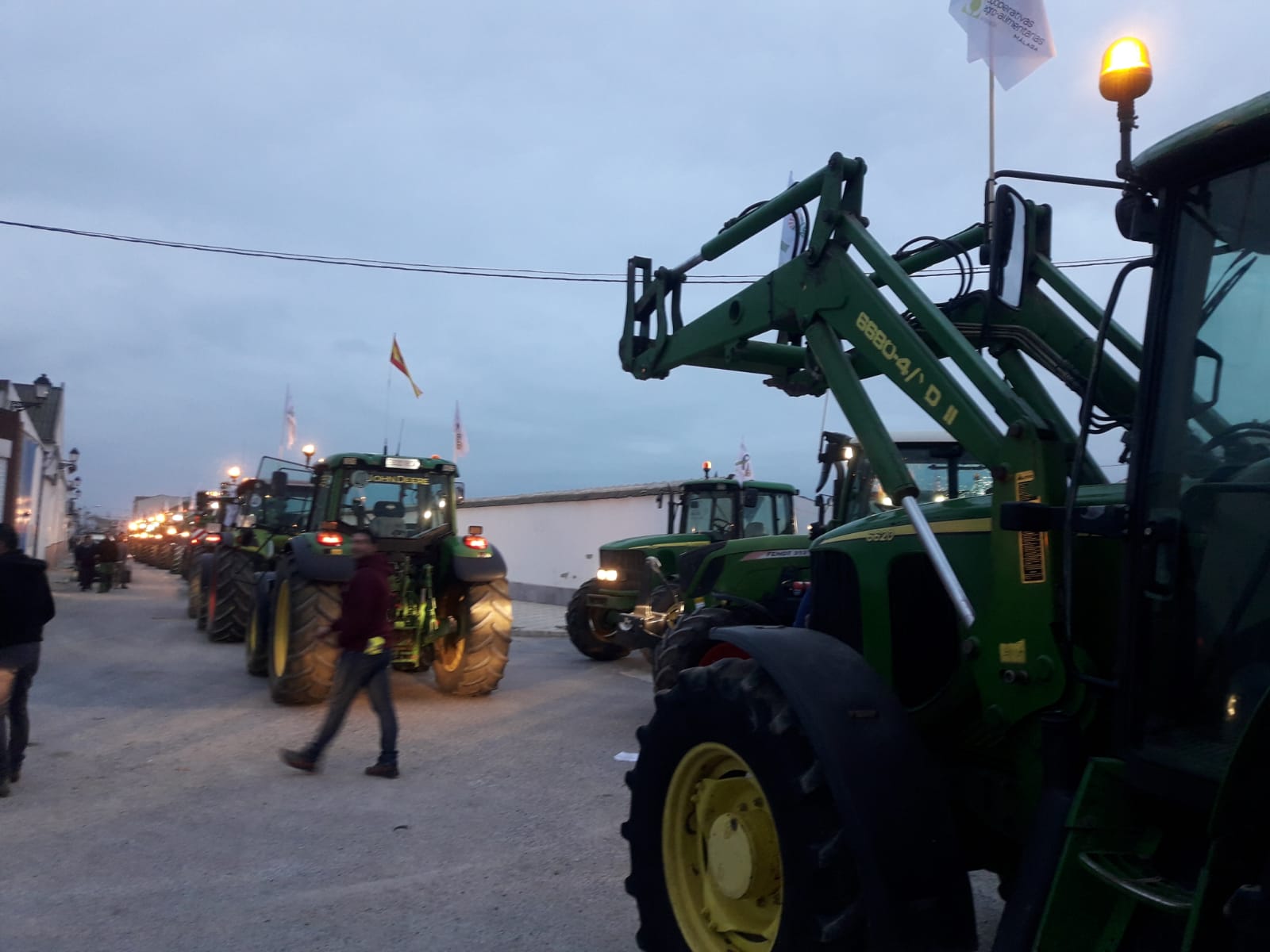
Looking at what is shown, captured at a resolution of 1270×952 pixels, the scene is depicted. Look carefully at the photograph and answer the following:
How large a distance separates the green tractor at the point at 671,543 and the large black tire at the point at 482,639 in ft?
8.48

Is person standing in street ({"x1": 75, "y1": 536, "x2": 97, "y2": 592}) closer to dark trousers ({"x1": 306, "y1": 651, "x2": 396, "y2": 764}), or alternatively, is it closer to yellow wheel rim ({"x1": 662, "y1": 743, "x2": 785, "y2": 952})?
→ dark trousers ({"x1": 306, "y1": 651, "x2": 396, "y2": 764})

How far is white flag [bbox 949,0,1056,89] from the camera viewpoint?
18.1 ft

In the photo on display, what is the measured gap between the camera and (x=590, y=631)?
13117 millimetres

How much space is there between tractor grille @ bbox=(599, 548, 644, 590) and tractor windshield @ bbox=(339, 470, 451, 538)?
9.23ft

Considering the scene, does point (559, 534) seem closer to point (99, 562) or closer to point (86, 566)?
point (99, 562)

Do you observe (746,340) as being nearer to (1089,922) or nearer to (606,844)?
(606,844)

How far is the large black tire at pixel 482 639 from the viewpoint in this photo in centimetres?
938

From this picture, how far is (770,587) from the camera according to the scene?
26.7 ft

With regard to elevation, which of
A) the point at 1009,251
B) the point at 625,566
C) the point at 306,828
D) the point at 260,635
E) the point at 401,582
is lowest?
the point at 306,828

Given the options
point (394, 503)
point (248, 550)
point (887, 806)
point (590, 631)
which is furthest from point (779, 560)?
point (248, 550)

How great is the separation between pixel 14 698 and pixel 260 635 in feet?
14.1

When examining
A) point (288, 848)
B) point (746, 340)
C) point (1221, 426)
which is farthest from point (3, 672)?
point (1221, 426)

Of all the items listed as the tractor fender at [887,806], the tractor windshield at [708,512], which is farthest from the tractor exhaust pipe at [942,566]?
the tractor windshield at [708,512]

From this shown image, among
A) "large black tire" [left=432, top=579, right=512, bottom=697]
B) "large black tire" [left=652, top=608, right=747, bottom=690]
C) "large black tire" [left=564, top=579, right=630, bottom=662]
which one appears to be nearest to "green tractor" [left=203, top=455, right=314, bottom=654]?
"large black tire" [left=564, top=579, right=630, bottom=662]
